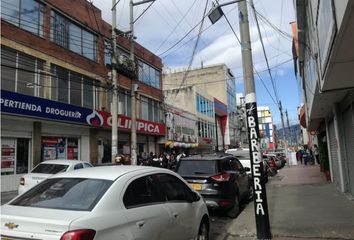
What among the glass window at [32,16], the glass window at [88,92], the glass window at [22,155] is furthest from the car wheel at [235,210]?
the glass window at [88,92]

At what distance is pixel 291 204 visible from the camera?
11859mm

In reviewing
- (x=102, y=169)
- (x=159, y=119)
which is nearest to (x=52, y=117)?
(x=102, y=169)

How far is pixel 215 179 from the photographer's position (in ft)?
34.0

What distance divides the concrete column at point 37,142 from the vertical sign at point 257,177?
1461 cm

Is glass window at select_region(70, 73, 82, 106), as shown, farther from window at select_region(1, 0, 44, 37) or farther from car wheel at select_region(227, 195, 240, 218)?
car wheel at select_region(227, 195, 240, 218)

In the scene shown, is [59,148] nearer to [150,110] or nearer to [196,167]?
[196,167]

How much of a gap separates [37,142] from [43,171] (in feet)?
22.6

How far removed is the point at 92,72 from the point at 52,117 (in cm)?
617

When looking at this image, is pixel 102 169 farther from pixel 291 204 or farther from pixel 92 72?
pixel 92 72

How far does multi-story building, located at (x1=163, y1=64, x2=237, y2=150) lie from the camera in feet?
167

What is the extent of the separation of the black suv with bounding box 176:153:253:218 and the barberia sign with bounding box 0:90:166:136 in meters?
9.68

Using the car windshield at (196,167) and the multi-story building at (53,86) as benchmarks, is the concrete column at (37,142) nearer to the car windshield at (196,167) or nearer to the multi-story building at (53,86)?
the multi-story building at (53,86)

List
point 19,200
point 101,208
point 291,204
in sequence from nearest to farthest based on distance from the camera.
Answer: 1. point 101,208
2. point 19,200
3. point 291,204

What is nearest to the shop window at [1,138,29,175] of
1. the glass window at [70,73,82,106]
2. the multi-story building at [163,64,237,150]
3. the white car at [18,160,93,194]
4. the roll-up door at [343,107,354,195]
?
the glass window at [70,73,82,106]
